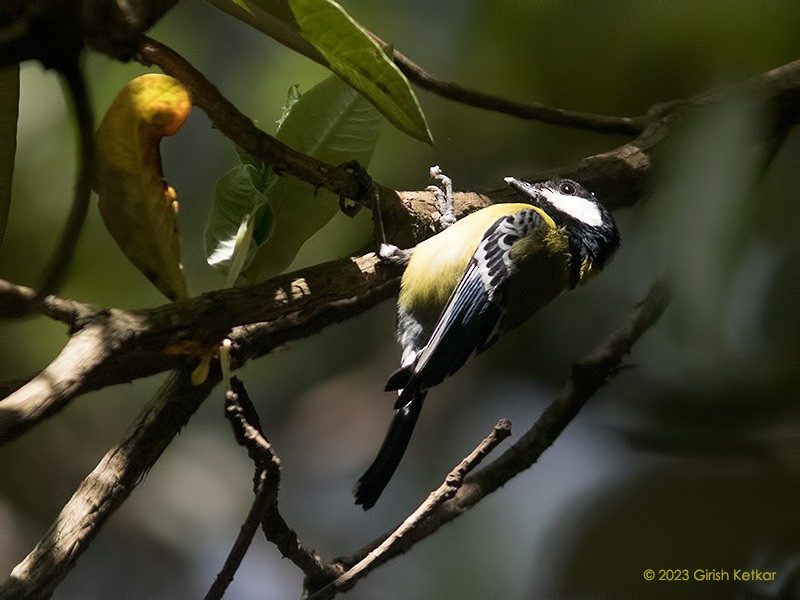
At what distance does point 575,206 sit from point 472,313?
30cm

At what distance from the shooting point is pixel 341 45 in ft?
2.97

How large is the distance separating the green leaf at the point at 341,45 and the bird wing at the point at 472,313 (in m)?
0.33

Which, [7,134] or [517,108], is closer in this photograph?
[7,134]

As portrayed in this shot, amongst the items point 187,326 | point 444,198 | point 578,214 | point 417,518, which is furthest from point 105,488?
point 578,214

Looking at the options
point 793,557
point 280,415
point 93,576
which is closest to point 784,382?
point 793,557

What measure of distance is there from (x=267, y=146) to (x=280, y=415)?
89 centimetres

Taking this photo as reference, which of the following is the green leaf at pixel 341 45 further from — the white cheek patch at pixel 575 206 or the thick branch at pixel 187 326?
the white cheek patch at pixel 575 206


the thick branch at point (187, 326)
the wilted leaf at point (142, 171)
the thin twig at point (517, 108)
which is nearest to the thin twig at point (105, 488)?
the thick branch at point (187, 326)

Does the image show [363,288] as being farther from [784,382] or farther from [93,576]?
[93,576]

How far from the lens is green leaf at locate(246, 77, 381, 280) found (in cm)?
113

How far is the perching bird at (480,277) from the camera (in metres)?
1.17

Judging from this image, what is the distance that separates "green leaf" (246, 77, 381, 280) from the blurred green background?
0.13 m

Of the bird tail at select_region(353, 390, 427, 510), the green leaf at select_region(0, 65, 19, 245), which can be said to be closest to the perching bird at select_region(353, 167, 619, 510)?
the bird tail at select_region(353, 390, 427, 510)

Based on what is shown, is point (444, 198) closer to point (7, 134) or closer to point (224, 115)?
point (224, 115)
